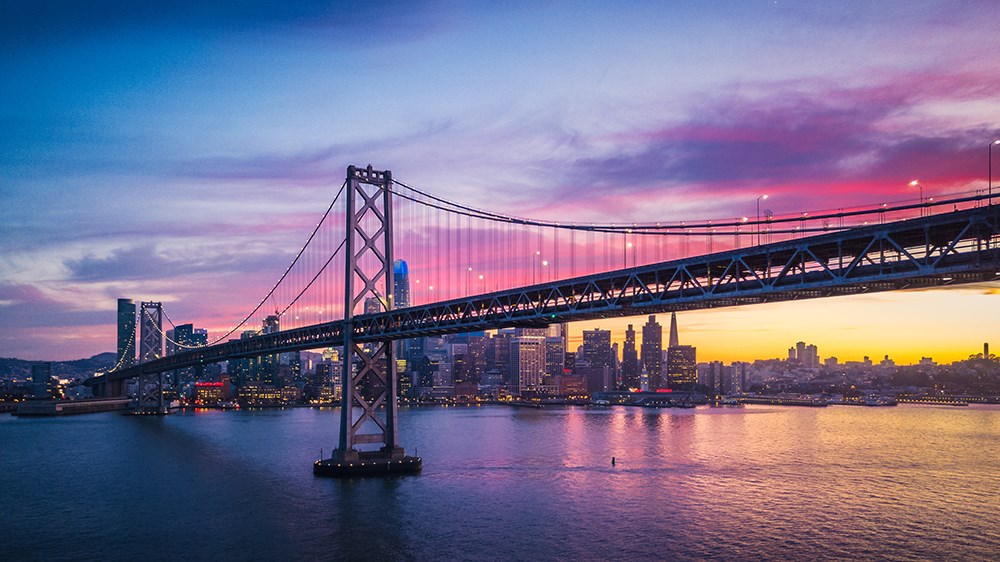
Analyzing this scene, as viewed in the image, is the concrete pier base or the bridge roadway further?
the concrete pier base

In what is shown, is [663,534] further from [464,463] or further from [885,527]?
[464,463]

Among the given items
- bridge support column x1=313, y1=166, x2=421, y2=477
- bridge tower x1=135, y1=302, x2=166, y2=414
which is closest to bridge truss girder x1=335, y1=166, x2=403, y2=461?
bridge support column x1=313, y1=166, x2=421, y2=477

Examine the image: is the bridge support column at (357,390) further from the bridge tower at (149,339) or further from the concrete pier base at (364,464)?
the bridge tower at (149,339)

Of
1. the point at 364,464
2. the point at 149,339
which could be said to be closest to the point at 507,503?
the point at 364,464

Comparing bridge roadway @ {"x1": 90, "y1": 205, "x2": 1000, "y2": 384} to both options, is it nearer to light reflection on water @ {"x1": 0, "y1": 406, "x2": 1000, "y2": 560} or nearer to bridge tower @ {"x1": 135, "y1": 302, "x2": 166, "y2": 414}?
light reflection on water @ {"x1": 0, "y1": 406, "x2": 1000, "y2": 560}

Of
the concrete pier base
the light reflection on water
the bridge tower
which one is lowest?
the light reflection on water

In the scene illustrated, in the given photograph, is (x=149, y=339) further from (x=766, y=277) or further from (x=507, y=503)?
(x=766, y=277)

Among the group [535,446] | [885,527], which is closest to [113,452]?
[535,446]

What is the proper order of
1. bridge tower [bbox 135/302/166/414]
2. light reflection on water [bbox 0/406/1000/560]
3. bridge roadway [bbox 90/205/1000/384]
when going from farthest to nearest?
bridge tower [bbox 135/302/166/414] < light reflection on water [bbox 0/406/1000/560] < bridge roadway [bbox 90/205/1000/384]
